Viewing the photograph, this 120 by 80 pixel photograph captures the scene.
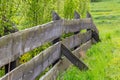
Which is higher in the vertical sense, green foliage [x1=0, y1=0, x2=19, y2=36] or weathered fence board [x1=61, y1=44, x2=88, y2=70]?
green foliage [x1=0, y1=0, x2=19, y2=36]

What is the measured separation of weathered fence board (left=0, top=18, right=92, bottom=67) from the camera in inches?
221

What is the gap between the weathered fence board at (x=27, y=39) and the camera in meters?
5.61

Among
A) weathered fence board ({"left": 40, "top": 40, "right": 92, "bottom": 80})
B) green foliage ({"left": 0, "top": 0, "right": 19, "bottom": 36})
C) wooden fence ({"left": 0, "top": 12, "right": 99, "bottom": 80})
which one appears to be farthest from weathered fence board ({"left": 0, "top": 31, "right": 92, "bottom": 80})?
green foliage ({"left": 0, "top": 0, "right": 19, "bottom": 36})

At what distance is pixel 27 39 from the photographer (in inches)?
263

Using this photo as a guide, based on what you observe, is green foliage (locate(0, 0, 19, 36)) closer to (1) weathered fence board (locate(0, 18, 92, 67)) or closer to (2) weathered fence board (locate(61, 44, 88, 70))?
(1) weathered fence board (locate(0, 18, 92, 67))

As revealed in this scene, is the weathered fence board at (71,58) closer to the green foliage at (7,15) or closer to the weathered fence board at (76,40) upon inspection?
the weathered fence board at (76,40)

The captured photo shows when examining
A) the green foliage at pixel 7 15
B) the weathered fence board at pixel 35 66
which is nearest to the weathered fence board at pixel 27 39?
the weathered fence board at pixel 35 66

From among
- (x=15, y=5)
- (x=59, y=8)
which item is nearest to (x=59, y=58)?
(x=15, y=5)

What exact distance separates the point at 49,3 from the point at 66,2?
565 centimetres

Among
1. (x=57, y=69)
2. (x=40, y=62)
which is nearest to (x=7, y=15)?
(x=40, y=62)

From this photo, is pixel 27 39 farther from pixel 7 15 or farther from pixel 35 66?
pixel 7 15

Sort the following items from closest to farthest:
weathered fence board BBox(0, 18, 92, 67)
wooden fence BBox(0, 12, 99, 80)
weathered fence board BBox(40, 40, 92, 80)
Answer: weathered fence board BBox(0, 18, 92, 67) < wooden fence BBox(0, 12, 99, 80) < weathered fence board BBox(40, 40, 92, 80)

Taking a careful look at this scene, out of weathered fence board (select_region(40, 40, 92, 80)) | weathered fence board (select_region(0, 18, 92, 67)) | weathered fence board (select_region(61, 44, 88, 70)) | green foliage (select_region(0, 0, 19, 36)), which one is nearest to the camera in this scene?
weathered fence board (select_region(0, 18, 92, 67))

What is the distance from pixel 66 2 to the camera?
53.6ft
